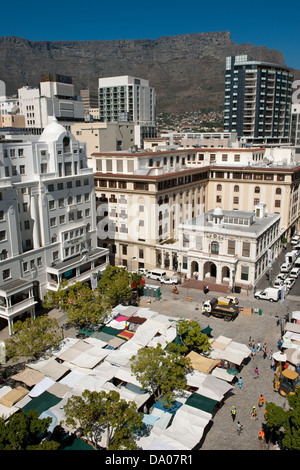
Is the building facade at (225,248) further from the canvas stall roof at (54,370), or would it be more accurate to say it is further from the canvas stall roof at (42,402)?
the canvas stall roof at (42,402)

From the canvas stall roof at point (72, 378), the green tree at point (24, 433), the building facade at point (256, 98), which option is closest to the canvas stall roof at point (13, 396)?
the canvas stall roof at point (72, 378)

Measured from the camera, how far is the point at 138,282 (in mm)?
58625

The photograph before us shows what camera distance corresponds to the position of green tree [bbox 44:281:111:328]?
148 ft

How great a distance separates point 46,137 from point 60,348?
101 ft

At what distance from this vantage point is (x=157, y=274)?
67125 millimetres

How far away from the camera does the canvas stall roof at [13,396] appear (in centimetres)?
3302

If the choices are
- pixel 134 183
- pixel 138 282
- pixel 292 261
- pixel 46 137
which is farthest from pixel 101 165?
pixel 292 261

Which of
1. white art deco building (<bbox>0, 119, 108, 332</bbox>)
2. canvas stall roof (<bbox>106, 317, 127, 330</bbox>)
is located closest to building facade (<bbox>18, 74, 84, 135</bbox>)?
white art deco building (<bbox>0, 119, 108, 332</bbox>)

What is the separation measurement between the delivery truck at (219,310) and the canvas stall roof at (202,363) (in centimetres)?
1357

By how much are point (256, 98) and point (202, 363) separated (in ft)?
402

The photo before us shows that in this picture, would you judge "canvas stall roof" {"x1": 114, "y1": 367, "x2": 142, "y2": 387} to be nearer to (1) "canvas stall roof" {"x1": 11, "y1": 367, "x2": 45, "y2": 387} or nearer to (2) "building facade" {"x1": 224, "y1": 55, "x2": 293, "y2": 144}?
(1) "canvas stall roof" {"x1": 11, "y1": 367, "x2": 45, "y2": 387}

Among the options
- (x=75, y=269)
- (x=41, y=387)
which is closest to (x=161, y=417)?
(x=41, y=387)

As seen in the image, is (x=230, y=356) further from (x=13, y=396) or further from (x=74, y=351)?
(x=13, y=396)
